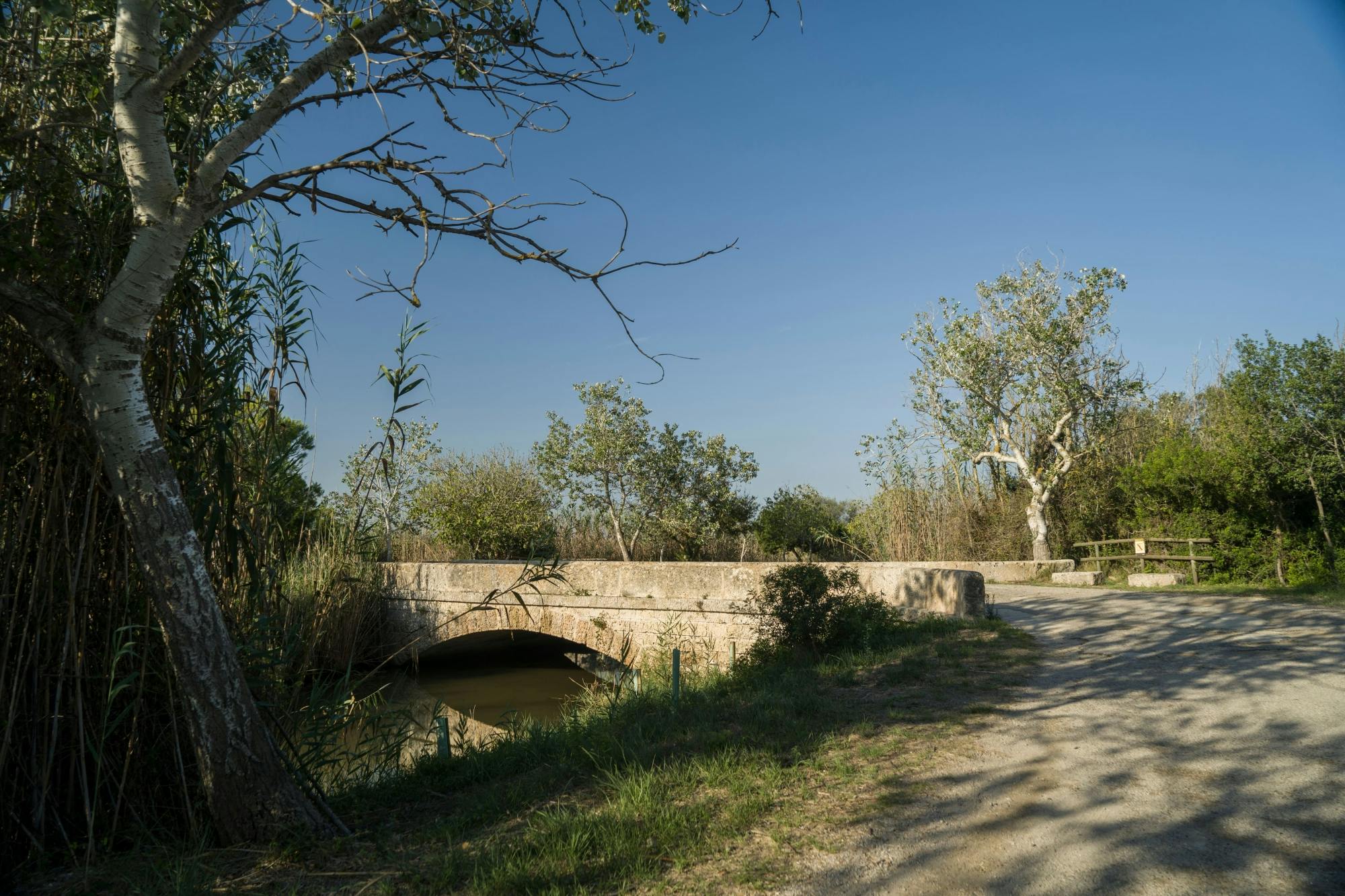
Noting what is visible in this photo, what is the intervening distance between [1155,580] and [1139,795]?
14.4 m

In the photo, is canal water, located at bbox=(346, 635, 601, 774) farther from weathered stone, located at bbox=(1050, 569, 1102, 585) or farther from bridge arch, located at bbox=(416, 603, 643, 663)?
weathered stone, located at bbox=(1050, 569, 1102, 585)

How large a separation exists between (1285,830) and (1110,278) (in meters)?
21.0

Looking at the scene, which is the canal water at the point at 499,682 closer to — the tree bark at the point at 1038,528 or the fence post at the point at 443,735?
the fence post at the point at 443,735

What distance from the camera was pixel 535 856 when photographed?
131 inches

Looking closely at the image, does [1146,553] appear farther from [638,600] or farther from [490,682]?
[490,682]

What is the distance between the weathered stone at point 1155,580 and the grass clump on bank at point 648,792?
11.1m

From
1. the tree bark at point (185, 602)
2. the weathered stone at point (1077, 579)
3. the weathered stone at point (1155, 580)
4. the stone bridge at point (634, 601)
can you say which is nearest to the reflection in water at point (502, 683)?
the stone bridge at point (634, 601)

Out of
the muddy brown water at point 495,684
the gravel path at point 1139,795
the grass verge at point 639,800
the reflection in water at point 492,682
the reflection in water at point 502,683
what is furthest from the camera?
the reflection in water at point 502,683

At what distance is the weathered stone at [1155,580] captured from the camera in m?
15.8

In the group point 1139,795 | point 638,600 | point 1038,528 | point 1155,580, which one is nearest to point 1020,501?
point 1038,528

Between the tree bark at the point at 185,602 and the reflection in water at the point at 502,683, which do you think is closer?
the tree bark at the point at 185,602

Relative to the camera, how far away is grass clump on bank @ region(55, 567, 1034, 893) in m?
3.27

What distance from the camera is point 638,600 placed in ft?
40.8

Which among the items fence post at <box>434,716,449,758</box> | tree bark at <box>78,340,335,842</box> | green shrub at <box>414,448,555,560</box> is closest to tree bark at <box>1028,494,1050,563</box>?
green shrub at <box>414,448,555,560</box>
